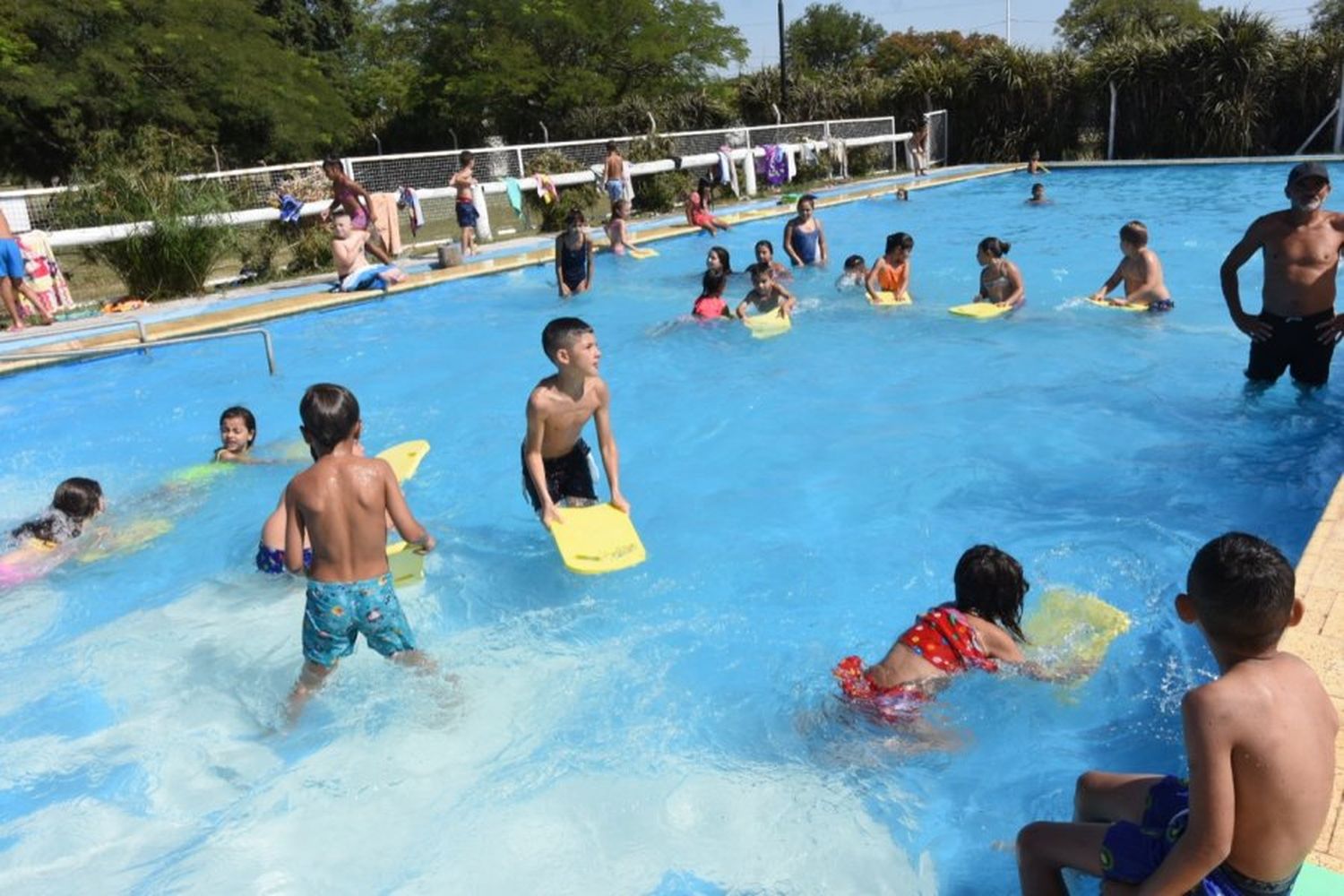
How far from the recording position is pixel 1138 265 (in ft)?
32.9

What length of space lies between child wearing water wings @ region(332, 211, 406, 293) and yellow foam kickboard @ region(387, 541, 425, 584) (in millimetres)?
8284

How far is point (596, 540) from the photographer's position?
4.79 meters

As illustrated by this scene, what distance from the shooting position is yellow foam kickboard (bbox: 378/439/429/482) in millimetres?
5996

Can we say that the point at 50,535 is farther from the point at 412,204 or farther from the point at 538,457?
the point at 412,204

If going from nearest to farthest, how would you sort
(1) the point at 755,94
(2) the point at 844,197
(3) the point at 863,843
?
(3) the point at 863,843 → (2) the point at 844,197 → (1) the point at 755,94

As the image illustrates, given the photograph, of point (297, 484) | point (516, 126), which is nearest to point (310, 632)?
point (297, 484)

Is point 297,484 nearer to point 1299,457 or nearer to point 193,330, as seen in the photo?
point 1299,457

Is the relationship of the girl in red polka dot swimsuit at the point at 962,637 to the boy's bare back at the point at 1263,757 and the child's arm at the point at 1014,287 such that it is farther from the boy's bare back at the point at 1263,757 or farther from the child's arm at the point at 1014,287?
the child's arm at the point at 1014,287

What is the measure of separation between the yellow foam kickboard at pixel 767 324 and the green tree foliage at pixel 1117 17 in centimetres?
6612

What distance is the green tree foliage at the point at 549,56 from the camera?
4438 cm

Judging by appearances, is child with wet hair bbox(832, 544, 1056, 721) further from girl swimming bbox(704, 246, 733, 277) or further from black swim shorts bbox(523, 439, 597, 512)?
girl swimming bbox(704, 246, 733, 277)

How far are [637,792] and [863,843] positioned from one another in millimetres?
859

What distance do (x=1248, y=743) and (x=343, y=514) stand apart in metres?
2.92

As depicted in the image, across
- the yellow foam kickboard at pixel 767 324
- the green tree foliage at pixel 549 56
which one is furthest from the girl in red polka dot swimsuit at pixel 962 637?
the green tree foliage at pixel 549 56
